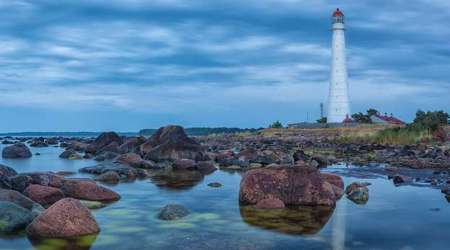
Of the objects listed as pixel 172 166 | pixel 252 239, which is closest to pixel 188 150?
pixel 172 166

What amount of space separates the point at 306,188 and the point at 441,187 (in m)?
5.30

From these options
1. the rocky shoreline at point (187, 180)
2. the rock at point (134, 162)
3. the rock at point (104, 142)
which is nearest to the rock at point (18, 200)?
the rocky shoreline at point (187, 180)

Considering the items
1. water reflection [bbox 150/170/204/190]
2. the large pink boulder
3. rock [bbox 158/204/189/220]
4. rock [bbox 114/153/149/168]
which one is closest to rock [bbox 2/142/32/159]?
rock [bbox 114/153/149/168]

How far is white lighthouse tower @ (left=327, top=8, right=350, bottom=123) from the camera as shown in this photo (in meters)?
70.1

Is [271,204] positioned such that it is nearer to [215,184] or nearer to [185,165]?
[215,184]

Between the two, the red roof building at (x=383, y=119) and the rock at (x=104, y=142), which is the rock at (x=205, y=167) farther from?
the red roof building at (x=383, y=119)

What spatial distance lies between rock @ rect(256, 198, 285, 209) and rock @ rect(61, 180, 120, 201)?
427 centimetres

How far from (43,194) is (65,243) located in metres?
4.75

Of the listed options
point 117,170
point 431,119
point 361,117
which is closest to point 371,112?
point 361,117

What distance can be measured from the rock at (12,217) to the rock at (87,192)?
11.9 feet

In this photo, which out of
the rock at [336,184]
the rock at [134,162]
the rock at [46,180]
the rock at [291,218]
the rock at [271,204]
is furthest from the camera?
the rock at [134,162]

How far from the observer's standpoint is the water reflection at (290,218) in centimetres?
1108

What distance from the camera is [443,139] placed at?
1512 inches

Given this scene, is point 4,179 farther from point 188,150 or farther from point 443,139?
point 443,139
